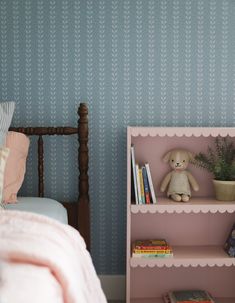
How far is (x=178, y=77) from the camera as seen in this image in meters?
2.43

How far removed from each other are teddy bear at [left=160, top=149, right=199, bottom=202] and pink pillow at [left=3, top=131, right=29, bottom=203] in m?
0.75

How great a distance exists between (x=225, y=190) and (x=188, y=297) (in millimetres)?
595

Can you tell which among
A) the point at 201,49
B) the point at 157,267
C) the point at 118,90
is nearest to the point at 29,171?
the point at 118,90

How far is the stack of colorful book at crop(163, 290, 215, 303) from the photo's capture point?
7.50 feet

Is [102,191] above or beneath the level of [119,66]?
beneath

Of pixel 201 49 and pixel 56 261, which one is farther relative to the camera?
pixel 201 49

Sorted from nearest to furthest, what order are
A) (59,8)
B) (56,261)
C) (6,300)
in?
(6,300), (56,261), (59,8)

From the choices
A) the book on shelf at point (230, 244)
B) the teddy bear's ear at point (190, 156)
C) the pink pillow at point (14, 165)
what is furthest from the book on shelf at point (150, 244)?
the pink pillow at point (14, 165)

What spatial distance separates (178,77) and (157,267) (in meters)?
1.06

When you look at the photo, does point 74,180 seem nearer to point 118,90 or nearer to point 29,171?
point 29,171

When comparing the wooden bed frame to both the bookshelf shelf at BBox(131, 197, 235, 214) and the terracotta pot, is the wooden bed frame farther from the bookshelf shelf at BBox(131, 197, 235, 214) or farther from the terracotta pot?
the terracotta pot

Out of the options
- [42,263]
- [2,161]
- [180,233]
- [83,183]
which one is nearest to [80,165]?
[83,183]

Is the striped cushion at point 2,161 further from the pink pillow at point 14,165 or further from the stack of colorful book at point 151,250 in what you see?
the stack of colorful book at point 151,250

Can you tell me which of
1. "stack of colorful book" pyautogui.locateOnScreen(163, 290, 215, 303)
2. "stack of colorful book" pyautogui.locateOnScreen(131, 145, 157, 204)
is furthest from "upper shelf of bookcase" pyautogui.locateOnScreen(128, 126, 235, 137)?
"stack of colorful book" pyautogui.locateOnScreen(163, 290, 215, 303)
